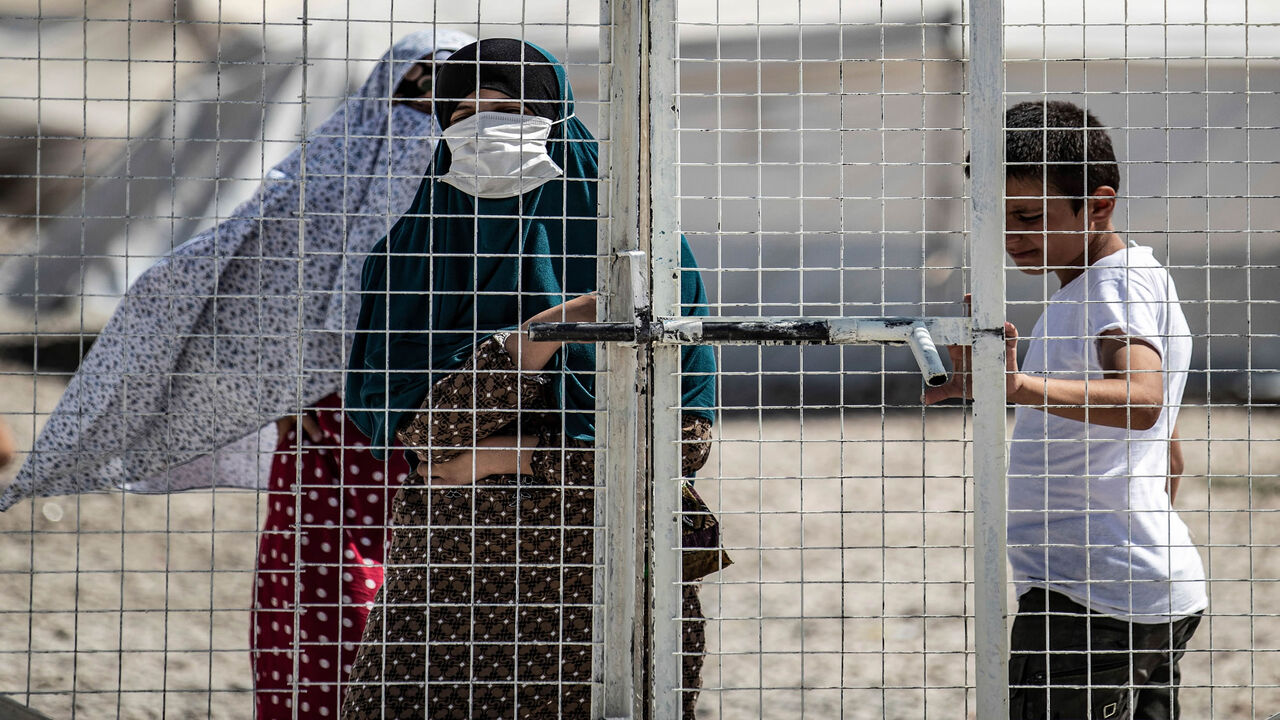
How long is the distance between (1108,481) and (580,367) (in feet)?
3.37

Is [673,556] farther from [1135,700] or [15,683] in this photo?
[15,683]

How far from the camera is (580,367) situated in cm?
226

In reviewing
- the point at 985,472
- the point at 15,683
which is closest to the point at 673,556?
the point at 985,472

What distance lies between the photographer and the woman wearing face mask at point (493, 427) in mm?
2184

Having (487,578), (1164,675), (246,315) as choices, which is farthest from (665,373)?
(246,315)

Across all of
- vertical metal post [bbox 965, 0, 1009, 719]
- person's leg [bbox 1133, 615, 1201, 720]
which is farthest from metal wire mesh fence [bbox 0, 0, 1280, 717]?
person's leg [bbox 1133, 615, 1201, 720]

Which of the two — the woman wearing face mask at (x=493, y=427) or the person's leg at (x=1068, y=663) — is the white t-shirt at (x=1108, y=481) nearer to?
the person's leg at (x=1068, y=663)

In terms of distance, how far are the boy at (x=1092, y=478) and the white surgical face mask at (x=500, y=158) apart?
2.81 feet

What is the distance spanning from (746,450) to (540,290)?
602 centimetres

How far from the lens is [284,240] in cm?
312

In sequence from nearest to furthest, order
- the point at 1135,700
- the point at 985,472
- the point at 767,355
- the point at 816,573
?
the point at 985,472 → the point at 1135,700 → the point at 816,573 → the point at 767,355

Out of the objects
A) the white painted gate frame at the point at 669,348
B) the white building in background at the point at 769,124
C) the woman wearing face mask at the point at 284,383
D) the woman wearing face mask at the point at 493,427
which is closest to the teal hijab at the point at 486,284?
the woman wearing face mask at the point at 493,427

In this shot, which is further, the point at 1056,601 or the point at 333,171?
the point at 333,171

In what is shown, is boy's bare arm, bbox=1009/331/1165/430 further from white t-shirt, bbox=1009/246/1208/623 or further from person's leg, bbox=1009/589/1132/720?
person's leg, bbox=1009/589/1132/720
